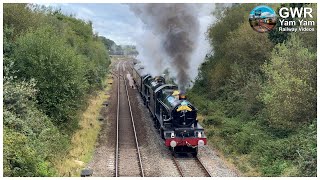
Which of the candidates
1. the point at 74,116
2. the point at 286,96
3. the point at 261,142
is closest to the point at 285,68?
the point at 286,96

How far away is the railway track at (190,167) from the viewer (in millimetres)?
16641

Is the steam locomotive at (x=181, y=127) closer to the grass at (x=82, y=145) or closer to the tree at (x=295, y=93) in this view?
the tree at (x=295, y=93)

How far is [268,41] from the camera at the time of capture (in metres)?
26.9

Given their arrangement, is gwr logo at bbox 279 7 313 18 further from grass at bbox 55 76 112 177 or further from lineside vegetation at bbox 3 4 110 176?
grass at bbox 55 76 112 177

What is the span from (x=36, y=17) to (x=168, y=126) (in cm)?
1345

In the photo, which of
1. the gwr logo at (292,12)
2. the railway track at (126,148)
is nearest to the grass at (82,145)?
the railway track at (126,148)

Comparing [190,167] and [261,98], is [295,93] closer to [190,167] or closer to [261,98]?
[261,98]

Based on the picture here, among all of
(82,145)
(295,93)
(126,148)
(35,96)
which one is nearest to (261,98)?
(295,93)

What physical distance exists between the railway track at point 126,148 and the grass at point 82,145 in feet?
4.67

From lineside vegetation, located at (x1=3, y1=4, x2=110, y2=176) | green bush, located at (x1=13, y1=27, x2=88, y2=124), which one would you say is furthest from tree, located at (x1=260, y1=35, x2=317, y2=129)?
green bush, located at (x1=13, y1=27, x2=88, y2=124)

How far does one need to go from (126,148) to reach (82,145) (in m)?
2.30

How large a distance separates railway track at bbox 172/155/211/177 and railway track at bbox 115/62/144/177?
1.71m

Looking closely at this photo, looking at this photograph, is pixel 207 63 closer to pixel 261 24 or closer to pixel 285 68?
pixel 261 24

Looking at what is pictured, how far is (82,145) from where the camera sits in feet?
68.7
